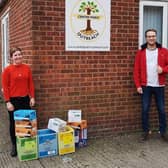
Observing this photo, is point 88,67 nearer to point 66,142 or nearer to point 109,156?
point 66,142

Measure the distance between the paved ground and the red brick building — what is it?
0.51 metres

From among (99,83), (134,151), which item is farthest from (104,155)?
(99,83)

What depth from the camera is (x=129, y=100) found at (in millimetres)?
7094

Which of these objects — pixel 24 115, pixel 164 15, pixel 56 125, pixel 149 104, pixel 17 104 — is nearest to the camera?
pixel 24 115

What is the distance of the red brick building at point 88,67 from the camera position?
639 cm

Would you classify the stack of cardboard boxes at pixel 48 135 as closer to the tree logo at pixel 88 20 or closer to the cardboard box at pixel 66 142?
the cardboard box at pixel 66 142

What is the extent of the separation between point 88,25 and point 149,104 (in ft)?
5.84

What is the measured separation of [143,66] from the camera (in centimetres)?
660

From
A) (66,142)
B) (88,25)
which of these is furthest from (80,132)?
(88,25)

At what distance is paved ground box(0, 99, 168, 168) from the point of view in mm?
5488

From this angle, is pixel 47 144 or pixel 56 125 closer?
pixel 47 144

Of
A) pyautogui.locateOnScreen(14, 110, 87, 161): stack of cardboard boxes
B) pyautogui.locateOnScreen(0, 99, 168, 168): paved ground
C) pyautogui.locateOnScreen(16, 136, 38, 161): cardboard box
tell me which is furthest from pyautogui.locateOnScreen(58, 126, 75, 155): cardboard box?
pyautogui.locateOnScreen(16, 136, 38, 161): cardboard box

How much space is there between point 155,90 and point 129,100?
62 centimetres

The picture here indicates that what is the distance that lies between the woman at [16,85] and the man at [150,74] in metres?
1.97
